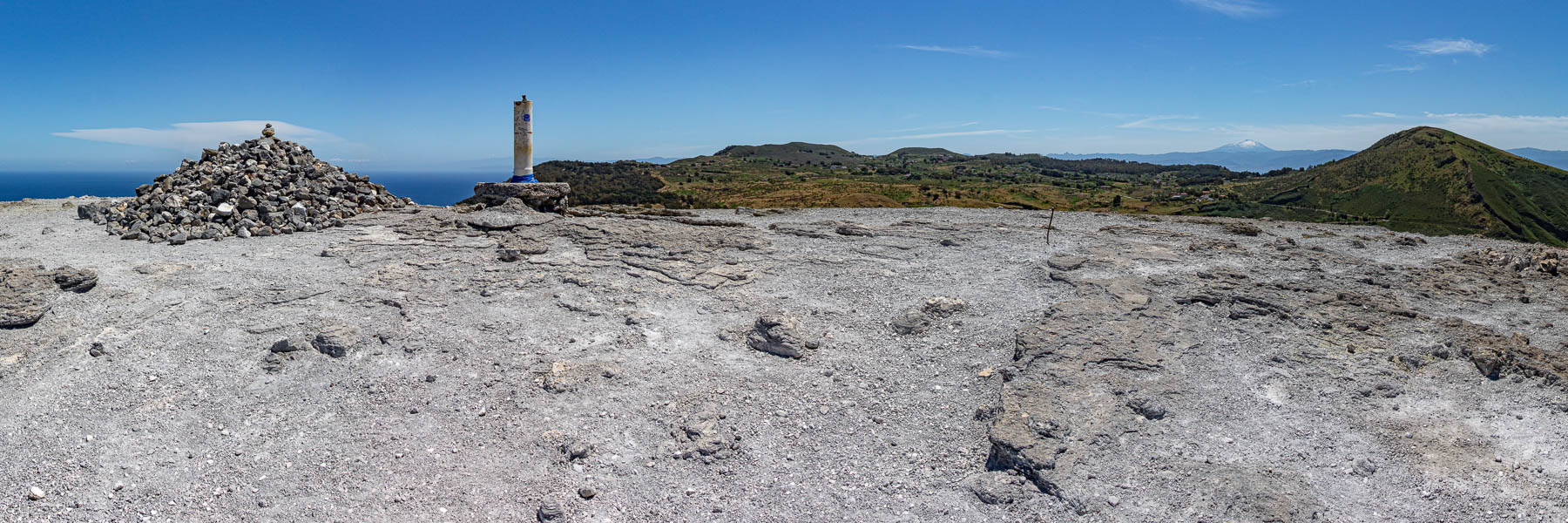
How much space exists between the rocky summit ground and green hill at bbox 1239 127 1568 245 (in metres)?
13.9

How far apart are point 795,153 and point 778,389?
11002 centimetres

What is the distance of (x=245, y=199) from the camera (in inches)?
561

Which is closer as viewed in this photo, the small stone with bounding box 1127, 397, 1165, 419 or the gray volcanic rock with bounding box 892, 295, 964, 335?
the small stone with bounding box 1127, 397, 1165, 419

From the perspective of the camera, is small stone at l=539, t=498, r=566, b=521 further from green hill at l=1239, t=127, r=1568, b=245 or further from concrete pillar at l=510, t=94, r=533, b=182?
green hill at l=1239, t=127, r=1568, b=245

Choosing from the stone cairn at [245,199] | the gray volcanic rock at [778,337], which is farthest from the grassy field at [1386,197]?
the gray volcanic rock at [778,337]

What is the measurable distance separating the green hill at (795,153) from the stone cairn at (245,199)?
266 feet

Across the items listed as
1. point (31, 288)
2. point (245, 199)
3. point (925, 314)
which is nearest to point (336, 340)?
point (31, 288)

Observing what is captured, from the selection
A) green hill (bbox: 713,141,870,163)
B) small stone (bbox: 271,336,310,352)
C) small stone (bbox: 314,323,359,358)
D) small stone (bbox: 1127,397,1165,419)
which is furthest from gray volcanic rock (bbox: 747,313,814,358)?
green hill (bbox: 713,141,870,163)

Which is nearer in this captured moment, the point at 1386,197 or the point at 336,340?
the point at 336,340

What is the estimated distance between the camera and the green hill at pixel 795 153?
105956mm

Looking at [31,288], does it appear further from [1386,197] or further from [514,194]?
[1386,197]

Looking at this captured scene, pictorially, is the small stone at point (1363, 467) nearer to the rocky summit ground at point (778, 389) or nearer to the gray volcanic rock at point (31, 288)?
the rocky summit ground at point (778, 389)

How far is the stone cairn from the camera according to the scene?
1364 centimetres

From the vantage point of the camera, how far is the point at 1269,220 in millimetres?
19391
